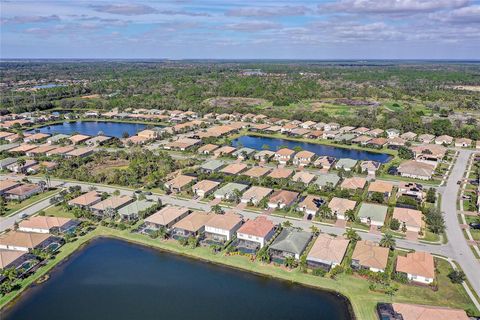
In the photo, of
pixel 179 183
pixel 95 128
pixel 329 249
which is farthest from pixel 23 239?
pixel 95 128

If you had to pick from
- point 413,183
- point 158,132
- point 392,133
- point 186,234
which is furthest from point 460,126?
point 186,234

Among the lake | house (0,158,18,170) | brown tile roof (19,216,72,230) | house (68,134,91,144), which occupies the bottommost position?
the lake

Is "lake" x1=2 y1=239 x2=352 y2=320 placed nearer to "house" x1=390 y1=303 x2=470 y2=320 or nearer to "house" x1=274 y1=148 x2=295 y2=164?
"house" x1=390 y1=303 x2=470 y2=320

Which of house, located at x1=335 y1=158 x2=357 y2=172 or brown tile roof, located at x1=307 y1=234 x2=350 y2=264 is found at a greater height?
house, located at x1=335 y1=158 x2=357 y2=172

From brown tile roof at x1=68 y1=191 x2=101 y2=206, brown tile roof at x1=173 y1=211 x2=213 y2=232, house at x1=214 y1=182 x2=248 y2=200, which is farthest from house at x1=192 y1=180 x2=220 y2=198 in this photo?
brown tile roof at x1=68 y1=191 x2=101 y2=206

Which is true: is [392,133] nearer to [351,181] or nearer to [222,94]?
[351,181]

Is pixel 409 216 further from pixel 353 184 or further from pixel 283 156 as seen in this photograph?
pixel 283 156
